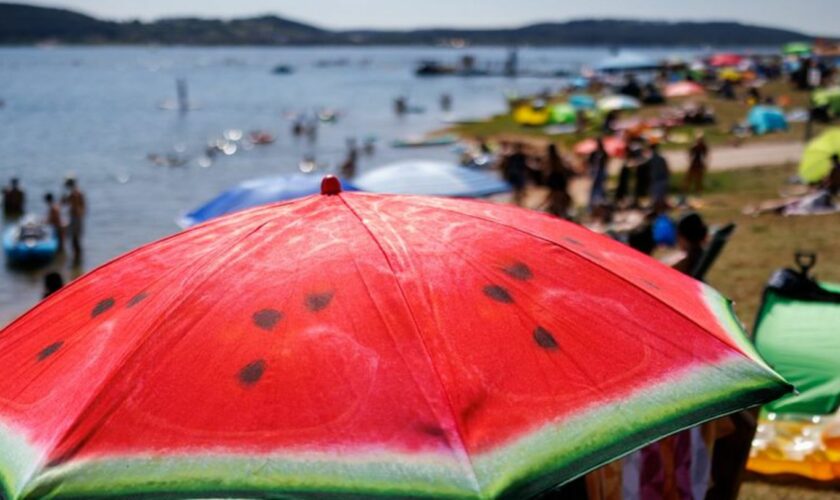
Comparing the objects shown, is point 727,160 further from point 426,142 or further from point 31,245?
point 31,245

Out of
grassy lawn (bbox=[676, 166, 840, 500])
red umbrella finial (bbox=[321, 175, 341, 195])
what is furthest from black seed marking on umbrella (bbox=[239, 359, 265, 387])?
grassy lawn (bbox=[676, 166, 840, 500])

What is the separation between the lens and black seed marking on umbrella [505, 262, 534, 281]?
104 inches

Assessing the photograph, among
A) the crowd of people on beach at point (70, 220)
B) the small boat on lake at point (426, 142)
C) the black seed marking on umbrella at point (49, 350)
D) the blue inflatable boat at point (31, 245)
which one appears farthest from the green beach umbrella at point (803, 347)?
the small boat on lake at point (426, 142)

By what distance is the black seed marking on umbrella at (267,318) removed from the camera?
93.7 inches

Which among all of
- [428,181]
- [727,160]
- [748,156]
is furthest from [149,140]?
[428,181]

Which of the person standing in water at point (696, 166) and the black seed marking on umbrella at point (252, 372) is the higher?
the black seed marking on umbrella at point (252, 372)

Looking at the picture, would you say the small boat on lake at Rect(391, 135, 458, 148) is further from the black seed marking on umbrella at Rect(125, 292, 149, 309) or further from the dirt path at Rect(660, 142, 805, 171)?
the black seed marking on umbrella at Rect(125, 292, 149, 309)

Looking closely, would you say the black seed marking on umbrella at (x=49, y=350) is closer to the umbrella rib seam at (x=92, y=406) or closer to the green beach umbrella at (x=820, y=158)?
the umbrella rib seam at (x=92, y=406)

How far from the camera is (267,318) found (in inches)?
94.6

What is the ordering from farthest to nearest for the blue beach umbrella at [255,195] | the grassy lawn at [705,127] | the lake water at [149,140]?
1. the grassy lawn at [705,127]
2. the lake water at [149,140]
3. the blue beach umbrella at [255,195]

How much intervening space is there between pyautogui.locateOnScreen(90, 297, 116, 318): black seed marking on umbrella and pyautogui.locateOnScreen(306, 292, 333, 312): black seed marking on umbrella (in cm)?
72

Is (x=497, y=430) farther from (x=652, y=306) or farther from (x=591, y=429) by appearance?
(x=652, y=306)

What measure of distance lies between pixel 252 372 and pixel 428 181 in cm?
848

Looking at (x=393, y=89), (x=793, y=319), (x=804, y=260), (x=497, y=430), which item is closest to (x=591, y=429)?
(x=497, y=430)
